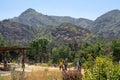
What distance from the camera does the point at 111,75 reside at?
8438mm

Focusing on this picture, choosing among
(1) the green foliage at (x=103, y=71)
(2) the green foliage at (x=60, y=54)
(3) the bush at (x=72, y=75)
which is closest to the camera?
(1) the green foliage at (x=103, y=71)

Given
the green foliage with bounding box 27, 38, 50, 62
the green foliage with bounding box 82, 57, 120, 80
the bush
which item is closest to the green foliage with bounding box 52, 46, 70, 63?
the green foliage with bounding box 27, 38, 50, 62

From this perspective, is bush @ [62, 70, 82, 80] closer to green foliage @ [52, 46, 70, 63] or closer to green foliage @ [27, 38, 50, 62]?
green foliage @ [52, 46, 70, 63]

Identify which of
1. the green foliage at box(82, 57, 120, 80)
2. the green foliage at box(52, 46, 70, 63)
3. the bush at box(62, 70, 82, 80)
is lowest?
the green foliage at box(52, 46, 70, 63)

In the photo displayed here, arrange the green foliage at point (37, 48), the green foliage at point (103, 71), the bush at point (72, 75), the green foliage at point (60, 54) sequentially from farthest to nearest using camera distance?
the green foliage at point (37, 48) < the green foliage at point (60, 54) < the bush at point (72, 75) < the green foliage at point (103, 71)

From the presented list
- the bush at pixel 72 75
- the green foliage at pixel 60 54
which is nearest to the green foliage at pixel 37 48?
the green foliage at pixel 60 54

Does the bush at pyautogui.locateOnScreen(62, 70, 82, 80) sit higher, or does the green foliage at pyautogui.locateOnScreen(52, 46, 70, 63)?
the bush at pyautogui.locateOnScreen(62, 70, 82, 80)

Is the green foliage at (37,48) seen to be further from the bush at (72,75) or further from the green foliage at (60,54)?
the bush at (72,75)

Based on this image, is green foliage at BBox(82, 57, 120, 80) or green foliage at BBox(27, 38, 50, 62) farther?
green foliage at BBox(27, 38, 50, 62)

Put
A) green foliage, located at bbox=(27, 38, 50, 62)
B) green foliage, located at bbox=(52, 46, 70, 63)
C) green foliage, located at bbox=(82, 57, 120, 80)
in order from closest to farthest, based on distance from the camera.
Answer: green foliage, located at bbox=(82, 57, 120, 80)
green foliage, located at bbox=(52, 46, 70, 63)
green foliage, located at bbox=(27, 38, 50, 62)

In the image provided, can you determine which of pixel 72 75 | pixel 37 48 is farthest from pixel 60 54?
pixel 72 75

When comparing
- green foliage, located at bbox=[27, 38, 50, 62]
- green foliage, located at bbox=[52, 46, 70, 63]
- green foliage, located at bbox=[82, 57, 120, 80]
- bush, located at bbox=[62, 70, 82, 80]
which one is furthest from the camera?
green foliage, located at bbox=[27, 38, 50, 62]

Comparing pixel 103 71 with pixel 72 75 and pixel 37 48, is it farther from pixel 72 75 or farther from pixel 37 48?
pixel 37 48

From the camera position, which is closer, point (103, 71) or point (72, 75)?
point (103, 71)
